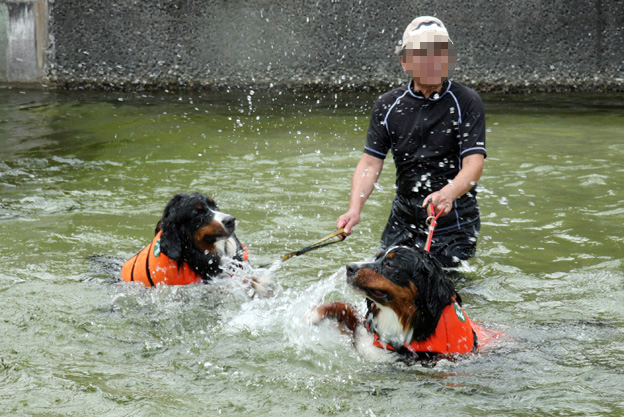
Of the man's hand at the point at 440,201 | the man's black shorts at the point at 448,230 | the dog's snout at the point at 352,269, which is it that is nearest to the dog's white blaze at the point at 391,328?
the dog's snout at the point at 352,269

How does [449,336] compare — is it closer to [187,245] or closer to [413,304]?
[413,304]

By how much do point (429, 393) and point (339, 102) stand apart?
11.5m

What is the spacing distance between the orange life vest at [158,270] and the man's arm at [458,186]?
2036mm

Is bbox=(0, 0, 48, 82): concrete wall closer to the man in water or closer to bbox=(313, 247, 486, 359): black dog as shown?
the man in water

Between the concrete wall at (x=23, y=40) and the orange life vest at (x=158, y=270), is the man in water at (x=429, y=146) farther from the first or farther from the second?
the concrete wall at (x=23, y=40)

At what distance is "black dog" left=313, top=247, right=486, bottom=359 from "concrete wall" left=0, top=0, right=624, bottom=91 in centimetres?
1199

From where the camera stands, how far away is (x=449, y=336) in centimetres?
449

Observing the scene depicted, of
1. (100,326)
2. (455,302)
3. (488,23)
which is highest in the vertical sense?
(488,23)

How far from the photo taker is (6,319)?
214 inches

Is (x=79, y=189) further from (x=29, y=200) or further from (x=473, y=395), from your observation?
(x=473, y=395)

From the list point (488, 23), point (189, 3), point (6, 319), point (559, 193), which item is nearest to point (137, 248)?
point (6, 319)

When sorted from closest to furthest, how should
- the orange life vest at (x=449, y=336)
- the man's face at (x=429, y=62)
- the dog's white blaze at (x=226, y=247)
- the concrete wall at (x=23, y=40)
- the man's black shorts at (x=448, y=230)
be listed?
the orange life vest at (x=449, y=336) → the man's face at (x=429, y=62) → the man's black shorts at (x=448, y=230) → the dog's white blaze at (x=226, y=247) → the concrete wall at (x=23, y=40)

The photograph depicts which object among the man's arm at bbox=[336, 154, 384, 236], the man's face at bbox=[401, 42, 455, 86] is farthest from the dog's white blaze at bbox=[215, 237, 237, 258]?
the man's face at bbox=[401, 42, 455, 86]

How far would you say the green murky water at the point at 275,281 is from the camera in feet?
14.2
